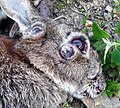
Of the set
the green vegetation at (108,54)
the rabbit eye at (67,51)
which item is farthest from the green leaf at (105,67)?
the rabbit eye at (67,51)

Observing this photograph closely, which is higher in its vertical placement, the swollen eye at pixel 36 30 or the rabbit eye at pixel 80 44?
the swollen eye at pixel 36 30

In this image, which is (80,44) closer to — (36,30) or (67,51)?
(67,51)

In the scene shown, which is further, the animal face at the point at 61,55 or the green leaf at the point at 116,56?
the green leaf at the point at 116,56

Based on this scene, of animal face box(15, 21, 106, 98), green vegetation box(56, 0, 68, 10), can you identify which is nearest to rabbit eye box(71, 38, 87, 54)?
animal face box(15, 21, 106, 98)

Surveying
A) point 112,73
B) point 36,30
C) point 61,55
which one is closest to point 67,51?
point 61,55

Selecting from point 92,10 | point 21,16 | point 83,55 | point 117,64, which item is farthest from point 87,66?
point 92,10

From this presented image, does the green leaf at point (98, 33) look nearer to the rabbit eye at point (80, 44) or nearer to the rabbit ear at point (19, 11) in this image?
the rabbit eye at point (80, 44)

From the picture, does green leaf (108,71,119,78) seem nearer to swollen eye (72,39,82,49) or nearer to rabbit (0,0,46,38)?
swollen eye (72,39,82,49)
